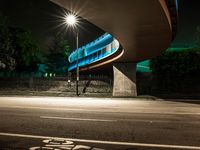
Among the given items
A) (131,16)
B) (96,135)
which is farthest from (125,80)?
(96,135)

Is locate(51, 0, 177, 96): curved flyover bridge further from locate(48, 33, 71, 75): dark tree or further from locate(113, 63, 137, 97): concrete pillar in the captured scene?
locate(48, 33, 71, 75): dark tree

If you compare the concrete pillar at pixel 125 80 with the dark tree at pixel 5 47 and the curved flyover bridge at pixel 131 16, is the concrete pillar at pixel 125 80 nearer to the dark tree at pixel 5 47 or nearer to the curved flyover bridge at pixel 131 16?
the curved flyover bridge at pixel 131 16

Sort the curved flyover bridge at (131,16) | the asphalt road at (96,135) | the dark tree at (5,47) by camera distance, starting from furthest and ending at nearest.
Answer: the dark tree at (5,47)
the curved flyover bridge at (131,16)
the asphalt road at (96,135)

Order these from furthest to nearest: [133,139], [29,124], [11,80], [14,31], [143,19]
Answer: [14,31]
[11,80]
[143,19]
[29,124]
[133,139]

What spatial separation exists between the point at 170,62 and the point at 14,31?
2905 centimetres

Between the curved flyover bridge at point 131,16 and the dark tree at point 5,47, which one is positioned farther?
the dark tree at point 5,47

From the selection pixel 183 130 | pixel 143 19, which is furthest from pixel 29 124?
pixel 143 19

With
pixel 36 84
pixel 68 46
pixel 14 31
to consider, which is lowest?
pixel 36 84

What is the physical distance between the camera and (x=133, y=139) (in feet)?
20.7

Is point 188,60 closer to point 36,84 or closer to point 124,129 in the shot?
point 36,84

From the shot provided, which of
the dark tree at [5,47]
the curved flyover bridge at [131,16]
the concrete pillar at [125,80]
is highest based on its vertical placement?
the dark tree at [5,47]

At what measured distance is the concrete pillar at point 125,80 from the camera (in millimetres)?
25797

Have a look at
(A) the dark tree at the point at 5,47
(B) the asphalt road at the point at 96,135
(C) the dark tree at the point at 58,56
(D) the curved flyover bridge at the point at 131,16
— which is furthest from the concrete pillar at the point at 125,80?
(C) the dark tree at the point at 58,56

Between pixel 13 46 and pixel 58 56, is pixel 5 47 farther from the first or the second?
pixel 58 56
